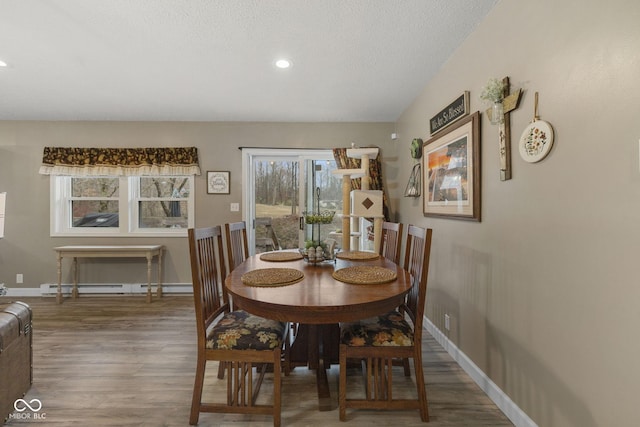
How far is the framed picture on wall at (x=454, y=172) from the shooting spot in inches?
77.2

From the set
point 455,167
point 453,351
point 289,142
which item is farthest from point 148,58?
point 453,351

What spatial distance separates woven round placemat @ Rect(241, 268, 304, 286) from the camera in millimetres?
1549

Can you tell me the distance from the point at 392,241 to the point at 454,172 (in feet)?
2.39

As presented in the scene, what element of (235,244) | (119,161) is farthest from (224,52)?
(119,161)

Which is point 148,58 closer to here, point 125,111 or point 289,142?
point 125,111

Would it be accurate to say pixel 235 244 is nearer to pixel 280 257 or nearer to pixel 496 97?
pixel 280 257

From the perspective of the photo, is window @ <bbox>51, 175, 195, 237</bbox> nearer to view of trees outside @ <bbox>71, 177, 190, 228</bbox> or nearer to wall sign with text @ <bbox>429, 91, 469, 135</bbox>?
view of trees outside @ <bbox>71, 177, 190, 228</bbox>

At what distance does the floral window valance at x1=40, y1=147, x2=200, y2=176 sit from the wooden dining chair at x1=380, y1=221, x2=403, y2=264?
2.74 metres

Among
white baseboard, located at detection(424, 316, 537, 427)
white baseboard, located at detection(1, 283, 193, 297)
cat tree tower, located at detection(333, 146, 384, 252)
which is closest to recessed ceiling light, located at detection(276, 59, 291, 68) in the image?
cat tree tower, located at detection(333, 146, 384, 252)

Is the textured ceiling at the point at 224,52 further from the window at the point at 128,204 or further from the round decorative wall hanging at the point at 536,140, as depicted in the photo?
the window at the point at 128,204

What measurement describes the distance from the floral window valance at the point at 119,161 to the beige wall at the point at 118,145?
4.5 inches

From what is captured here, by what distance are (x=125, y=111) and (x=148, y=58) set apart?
5.29ft

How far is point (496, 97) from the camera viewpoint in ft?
5.32

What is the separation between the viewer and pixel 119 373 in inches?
82.0
